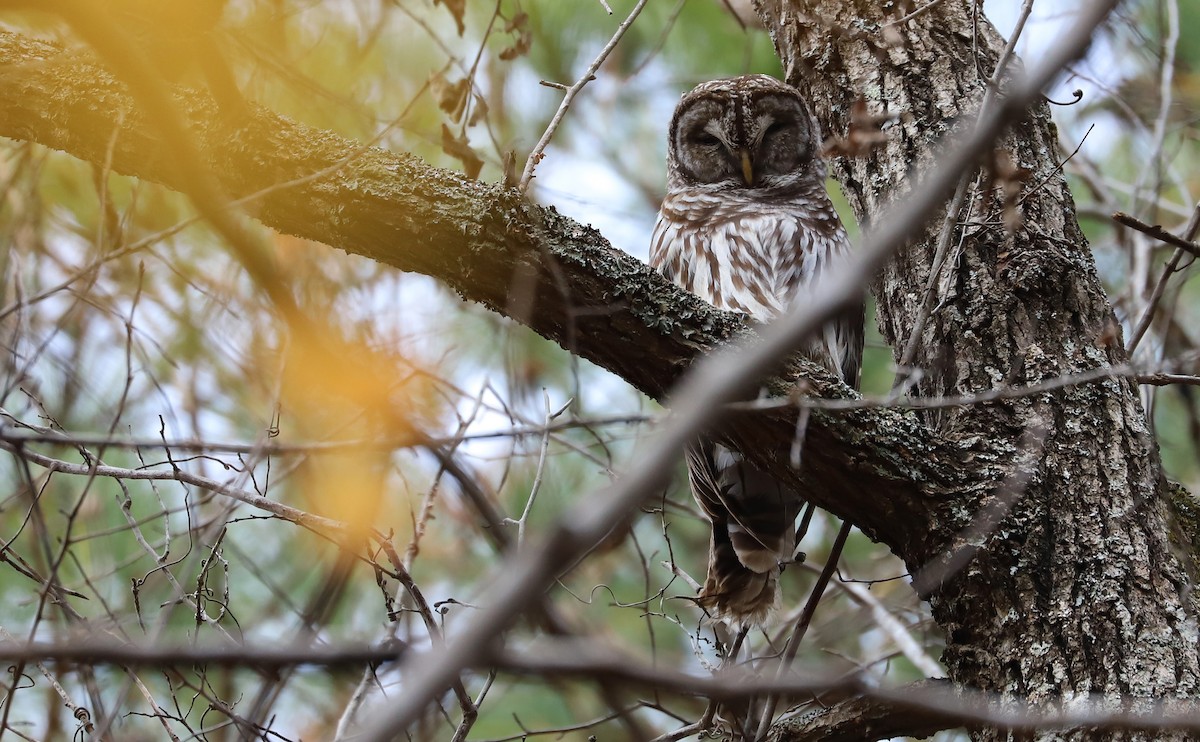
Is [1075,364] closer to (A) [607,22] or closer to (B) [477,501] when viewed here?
(B) [477,501]

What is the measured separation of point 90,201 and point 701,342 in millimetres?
3085

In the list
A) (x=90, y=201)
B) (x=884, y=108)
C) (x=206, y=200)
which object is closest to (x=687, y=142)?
(x=884, y=108)

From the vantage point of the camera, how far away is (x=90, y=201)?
4184 millimetres

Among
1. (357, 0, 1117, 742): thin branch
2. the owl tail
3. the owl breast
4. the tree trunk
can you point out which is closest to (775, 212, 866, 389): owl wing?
the owl breast

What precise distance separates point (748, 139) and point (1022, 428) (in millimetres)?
1899

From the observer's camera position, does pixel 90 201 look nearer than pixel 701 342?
No

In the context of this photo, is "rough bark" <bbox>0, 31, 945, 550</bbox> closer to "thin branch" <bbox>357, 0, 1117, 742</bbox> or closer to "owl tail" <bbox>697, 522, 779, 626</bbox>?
"owl tail" <bbox>697, 522, 779, 626</bbox>

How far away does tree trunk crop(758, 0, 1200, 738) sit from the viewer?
2.04 m

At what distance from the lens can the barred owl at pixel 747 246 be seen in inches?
121

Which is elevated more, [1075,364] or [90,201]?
[90,201]

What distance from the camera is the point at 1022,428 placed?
2301 mm

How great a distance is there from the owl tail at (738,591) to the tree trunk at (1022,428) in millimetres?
746

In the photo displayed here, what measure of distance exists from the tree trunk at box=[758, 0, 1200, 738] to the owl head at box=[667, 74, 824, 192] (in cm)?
92

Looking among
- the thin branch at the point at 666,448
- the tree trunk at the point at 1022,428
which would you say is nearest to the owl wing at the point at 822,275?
the tree trunk at the point at 1022,428
